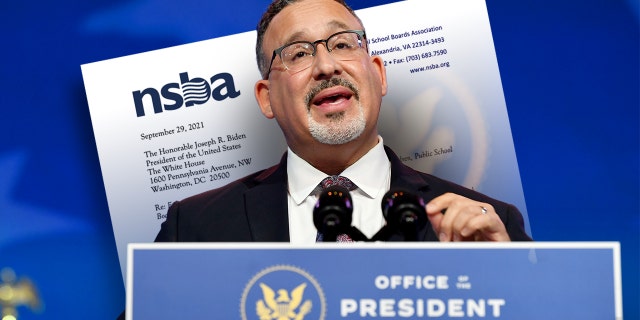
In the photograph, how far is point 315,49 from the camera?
265 centimetres

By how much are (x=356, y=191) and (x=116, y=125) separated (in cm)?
93

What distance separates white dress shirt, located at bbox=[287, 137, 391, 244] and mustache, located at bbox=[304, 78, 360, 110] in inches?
8.5

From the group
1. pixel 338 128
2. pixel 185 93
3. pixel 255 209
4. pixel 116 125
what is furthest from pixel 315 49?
pixel 116 125

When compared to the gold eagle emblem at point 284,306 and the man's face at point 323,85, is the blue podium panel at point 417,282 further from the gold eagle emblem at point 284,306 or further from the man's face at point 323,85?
the man's face at point 323,85

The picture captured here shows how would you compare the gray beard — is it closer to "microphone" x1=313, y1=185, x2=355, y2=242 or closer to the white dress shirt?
the white dress shirt

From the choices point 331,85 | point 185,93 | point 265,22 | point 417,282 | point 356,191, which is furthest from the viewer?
point 185,93

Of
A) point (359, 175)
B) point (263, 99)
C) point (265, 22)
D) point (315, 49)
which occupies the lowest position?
point (359, 175)

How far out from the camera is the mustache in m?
2.61

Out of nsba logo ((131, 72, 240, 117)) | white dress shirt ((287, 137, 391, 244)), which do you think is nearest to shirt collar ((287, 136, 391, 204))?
white dress shirt ((287, 137, 391, 244))

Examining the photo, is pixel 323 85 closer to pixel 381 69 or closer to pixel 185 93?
pixel 381 69

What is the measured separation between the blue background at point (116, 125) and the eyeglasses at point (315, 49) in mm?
433

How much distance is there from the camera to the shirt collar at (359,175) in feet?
8.89

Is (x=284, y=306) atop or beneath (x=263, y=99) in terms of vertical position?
beneath

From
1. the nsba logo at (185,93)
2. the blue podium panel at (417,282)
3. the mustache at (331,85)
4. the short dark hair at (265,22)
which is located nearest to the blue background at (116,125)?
the nsba logo at (185,93)
